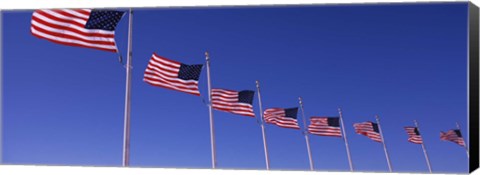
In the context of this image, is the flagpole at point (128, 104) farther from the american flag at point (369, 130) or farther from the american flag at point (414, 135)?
the american flag at point (414, 135)

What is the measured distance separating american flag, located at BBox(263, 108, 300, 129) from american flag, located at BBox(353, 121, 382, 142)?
5.23 feet

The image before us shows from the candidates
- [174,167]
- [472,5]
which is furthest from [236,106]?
[472,5]

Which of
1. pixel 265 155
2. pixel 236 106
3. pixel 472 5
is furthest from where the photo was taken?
pixel 236 106

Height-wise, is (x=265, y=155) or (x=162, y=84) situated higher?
(x=162, y=84)

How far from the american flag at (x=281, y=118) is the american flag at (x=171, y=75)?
123 inches

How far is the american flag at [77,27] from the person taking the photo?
49.4 ft

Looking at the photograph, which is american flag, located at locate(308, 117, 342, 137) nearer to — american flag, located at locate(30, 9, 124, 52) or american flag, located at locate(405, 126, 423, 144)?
american flag, located at locate(405, 126, 423, 144)

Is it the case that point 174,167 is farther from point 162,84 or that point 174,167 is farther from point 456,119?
point 456,119

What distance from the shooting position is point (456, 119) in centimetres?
1588

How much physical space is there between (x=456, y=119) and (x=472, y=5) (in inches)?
74.7

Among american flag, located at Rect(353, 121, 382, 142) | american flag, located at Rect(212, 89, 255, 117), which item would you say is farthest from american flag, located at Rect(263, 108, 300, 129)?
american flag, located at Rect(353, 121, 382, 142)

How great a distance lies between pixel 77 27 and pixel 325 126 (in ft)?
21.7

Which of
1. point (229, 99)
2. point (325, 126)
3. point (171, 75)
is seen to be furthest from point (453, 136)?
point (229, 99)

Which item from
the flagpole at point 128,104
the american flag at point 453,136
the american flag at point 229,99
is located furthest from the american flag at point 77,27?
the american flag at point 453,136
